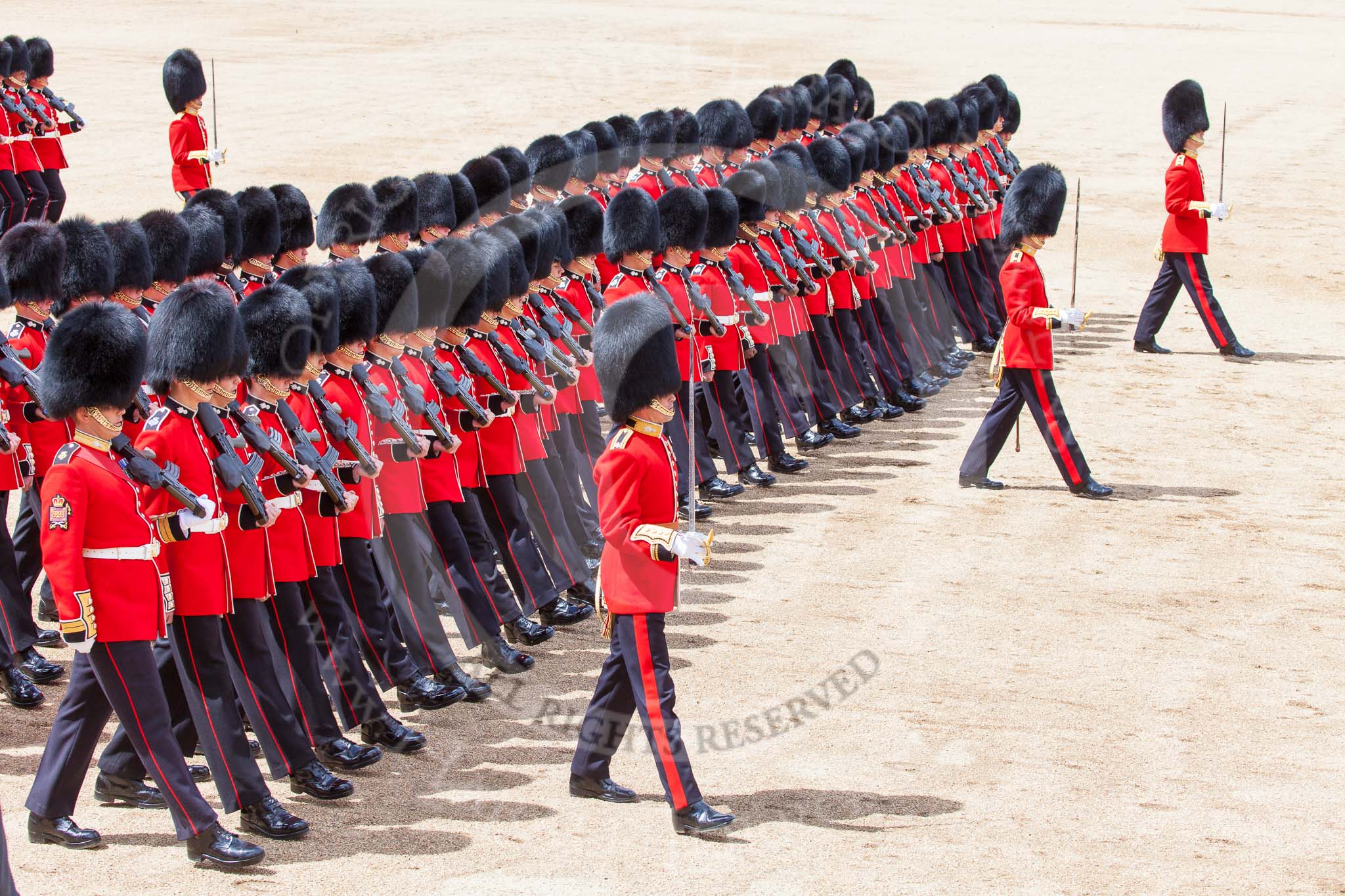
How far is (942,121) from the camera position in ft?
35.1

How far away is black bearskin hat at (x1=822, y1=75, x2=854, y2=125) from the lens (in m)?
11.4

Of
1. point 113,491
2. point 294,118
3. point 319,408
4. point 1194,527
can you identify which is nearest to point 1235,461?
point 1194,527

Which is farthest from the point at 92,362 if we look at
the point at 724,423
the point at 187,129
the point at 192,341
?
the point at 187,129

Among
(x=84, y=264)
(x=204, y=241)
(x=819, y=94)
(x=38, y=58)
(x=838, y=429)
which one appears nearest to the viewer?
(x=84, y=264)

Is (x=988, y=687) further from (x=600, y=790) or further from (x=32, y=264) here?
(x=32, y=264)

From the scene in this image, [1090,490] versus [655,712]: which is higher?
[655,712]

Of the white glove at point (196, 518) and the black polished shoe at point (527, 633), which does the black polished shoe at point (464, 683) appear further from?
the white glove at point (196, 518)

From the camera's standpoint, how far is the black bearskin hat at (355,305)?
5.39 meters

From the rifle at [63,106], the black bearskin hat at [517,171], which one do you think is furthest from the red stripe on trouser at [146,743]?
the rifle at [63,106]

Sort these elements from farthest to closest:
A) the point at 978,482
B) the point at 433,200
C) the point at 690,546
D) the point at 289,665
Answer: the point at 978,482 < the point at 433,200 < the point at 289,665 < the point at 690,546

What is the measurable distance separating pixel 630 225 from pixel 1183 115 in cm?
484

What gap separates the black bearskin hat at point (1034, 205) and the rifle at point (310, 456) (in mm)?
3912

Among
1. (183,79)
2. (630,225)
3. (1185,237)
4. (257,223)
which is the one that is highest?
(183,79)

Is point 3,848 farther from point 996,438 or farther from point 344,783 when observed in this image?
point 996,438
